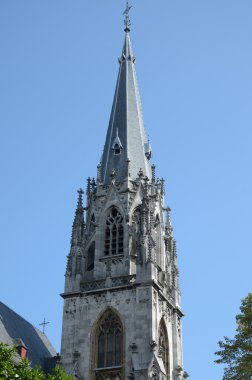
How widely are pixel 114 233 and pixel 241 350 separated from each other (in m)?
15.1

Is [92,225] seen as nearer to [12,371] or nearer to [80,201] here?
[80,201]

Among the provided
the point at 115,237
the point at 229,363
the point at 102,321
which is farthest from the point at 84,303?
the point at 229,363

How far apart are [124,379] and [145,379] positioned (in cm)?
144

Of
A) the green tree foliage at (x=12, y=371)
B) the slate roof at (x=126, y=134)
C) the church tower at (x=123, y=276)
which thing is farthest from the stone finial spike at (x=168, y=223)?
the green tree foliage at (x=12, y=371)

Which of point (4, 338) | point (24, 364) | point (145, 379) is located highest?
point (4, 338)

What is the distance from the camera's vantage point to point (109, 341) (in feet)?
119

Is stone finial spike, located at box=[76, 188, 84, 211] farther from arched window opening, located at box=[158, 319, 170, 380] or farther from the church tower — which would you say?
arched window opening, located at box=[158, 319, 170, 380]

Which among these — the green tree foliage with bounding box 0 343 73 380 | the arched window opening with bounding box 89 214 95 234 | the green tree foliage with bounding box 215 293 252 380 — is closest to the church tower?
the arched window opening with bounding box 89 214 95 234

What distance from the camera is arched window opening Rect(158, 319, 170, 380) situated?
36875 mm

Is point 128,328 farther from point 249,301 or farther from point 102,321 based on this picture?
point 249,301

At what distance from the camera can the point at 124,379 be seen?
34719 mm

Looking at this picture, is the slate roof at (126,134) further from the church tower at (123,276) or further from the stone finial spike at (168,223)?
the stone finial spike at (168,223)

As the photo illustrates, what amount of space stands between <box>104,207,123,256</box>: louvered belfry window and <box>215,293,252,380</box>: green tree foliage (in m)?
13.3

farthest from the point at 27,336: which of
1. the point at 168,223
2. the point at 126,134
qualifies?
the point at 126,134
